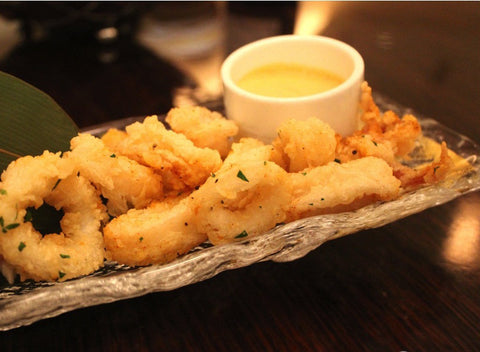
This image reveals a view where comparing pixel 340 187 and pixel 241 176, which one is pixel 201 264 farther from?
pixel 340 187

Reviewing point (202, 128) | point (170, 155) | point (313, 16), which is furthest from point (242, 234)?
point (313, 16)

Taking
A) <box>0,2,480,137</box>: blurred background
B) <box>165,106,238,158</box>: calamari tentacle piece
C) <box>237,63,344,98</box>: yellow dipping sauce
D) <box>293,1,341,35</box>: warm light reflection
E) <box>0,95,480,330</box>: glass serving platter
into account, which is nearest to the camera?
<box>0,95,480,330</box>: glass serving platter

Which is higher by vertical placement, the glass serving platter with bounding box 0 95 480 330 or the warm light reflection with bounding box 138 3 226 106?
the glass serving platter with bounding box 0 95 480 330

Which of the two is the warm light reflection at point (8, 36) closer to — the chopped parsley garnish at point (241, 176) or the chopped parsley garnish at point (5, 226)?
the chopped parsley garnish at point (5, 226)

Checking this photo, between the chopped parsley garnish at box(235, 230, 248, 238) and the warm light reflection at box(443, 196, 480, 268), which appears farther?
the warm light reflection at box(443, 196, 480, 268)

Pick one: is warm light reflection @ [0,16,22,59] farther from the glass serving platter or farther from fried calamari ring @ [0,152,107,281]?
the glass serving platter

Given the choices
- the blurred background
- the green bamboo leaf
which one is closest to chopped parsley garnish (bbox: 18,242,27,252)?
the green bamboo leaf
